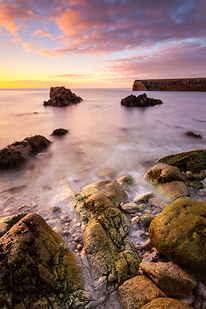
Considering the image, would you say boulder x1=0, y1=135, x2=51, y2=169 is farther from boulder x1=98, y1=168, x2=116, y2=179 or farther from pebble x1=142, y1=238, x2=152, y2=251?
pebble x1=142, y1=238, x2=152, y2=251

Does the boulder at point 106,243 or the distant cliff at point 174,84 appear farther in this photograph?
the distant cliff at point 174,84

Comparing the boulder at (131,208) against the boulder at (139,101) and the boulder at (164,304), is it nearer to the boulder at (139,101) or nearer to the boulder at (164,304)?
the boulder at (164,304)

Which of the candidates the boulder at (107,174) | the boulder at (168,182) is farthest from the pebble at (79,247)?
the boulder at (107,174)

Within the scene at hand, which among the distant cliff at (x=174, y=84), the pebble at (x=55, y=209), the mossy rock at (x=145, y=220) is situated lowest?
the pebble at (x=55, y=209)

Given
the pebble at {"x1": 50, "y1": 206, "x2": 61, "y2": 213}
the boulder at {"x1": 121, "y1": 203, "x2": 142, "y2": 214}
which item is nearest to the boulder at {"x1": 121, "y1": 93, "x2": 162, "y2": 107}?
the boulder at {"x1": 121, "y1": 203, "x2": 142, "y2": 214}

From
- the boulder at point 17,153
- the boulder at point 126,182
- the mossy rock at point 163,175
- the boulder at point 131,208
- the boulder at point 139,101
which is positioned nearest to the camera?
the boulder at point 131,208

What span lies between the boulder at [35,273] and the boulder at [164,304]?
0.96 metres

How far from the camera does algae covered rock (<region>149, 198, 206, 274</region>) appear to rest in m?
2.47

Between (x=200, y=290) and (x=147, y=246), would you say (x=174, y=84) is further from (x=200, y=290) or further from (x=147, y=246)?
(x=200, y=290)

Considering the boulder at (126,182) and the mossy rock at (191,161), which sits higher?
the mossy rock at (191,161)

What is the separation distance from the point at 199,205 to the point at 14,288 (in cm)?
326

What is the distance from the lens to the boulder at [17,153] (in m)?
6.88

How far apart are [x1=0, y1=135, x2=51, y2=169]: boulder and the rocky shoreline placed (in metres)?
4.37

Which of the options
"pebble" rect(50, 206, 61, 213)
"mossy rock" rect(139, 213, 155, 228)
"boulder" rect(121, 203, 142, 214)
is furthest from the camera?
"pebble" rect(50, 206, 61, 213)
